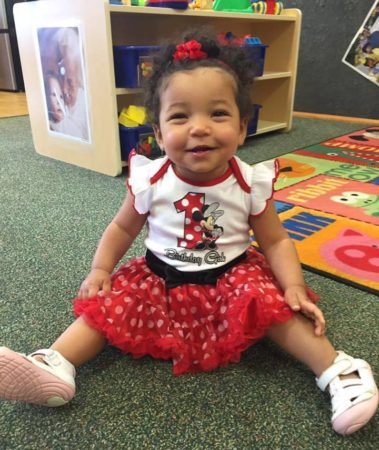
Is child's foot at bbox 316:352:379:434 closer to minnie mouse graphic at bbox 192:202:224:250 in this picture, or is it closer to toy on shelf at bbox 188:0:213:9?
minnie mouse graphic at bbox 192:202:224:250

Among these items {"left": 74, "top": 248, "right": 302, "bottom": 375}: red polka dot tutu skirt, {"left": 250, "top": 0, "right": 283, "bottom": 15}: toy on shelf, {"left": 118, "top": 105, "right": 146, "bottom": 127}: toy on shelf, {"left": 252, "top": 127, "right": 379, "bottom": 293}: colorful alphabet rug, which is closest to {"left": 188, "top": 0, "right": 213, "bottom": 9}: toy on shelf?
{"left": 250, "top": 0, "right": 283, "bottom": 15}: toy on shelf

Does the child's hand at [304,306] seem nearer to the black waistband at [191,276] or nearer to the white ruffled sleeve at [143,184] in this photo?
the black waistband at [191,276]

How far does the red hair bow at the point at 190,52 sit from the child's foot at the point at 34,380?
437 mm

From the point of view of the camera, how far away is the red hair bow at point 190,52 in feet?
2.01

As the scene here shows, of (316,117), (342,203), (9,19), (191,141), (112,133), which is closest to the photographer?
(191,141)

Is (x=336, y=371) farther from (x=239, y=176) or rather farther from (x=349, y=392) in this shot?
(x=239, y=176)

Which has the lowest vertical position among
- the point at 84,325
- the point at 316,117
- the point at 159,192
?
the point at 316,117

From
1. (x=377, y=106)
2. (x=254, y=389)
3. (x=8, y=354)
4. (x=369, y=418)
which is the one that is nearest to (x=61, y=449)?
(x=8, y=354)

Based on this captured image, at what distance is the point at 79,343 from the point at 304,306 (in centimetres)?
31

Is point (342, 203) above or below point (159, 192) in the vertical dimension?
below

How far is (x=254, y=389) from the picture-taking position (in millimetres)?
586

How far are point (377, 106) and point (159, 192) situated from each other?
2.11 metres

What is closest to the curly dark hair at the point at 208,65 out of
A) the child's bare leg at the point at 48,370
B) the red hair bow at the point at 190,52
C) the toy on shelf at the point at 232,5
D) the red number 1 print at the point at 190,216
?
the red hair bow at the point at 190,52

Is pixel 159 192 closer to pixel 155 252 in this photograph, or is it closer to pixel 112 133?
pixel 155 252
